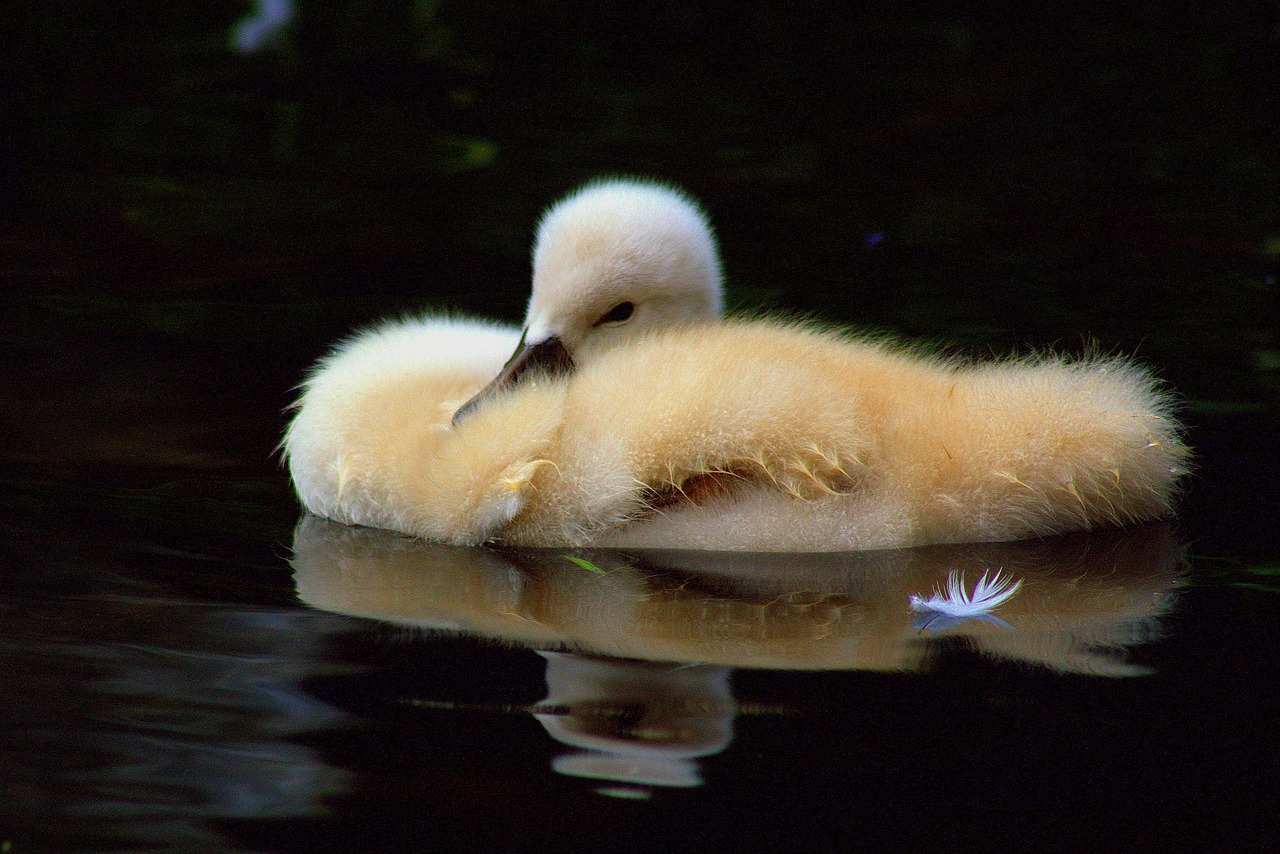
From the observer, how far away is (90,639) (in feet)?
7.73

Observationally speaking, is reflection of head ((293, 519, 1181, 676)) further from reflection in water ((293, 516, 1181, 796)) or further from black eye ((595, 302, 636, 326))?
black eye ((595, 302, 636, 326))

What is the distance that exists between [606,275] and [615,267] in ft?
0.08

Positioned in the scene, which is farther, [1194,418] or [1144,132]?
[1144,132]

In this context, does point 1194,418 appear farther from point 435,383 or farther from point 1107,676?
point 435,383

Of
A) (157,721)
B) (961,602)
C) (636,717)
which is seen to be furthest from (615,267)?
(157,721)

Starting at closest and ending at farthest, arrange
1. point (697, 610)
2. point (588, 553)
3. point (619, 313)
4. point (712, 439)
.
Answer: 1. point (697, 610)
2. point (712, 439)
3. point (588, 553)
4. point (619, 313)

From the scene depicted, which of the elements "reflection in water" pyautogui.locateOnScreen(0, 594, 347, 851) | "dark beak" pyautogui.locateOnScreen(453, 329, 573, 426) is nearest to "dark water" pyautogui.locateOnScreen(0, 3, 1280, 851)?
"reflection in water" pyautogui.locateOnScreen(0, 594, 347, 851)

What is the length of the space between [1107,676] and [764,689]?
524mm

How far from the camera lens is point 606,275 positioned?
10.1ft

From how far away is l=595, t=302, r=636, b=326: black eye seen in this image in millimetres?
3166

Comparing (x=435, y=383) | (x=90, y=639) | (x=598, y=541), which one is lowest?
Answer: (x=90, y=639)

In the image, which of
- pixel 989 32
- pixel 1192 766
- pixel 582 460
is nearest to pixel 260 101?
pixel 989 32

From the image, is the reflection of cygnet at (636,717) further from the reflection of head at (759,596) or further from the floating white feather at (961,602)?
the floating white feather at (961,602)

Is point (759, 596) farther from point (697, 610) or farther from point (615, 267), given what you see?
point (615, 267)
